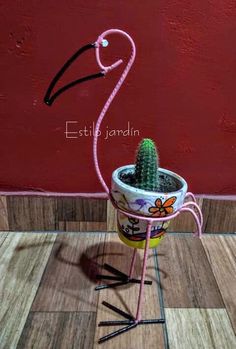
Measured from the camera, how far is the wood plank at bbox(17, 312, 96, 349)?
497 mm

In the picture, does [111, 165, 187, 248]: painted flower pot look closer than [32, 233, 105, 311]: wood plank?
Yes

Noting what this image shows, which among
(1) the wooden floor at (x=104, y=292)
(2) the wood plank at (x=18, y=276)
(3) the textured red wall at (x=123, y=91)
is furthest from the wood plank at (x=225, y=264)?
(2) the wood plank at (x=18, y=276)

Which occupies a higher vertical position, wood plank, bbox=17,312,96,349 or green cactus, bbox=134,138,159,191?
green cactus, bbox=134,138,159,191

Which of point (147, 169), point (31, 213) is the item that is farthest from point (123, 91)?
point (31, 213)

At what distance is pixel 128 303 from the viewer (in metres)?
0.58

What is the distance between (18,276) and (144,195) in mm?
341

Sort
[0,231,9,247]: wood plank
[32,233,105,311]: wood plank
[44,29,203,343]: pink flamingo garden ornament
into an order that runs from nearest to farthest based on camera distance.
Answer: [44,29,203,343]: pink flamingo garden ornament
[32,233,105,311]: wood plank
[0,231,9,247]: wood plank

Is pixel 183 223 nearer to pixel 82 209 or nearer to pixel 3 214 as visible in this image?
pixel 82 209

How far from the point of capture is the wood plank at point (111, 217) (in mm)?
759

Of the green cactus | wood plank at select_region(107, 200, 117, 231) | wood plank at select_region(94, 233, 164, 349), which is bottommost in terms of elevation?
wood plank at select_region(94, 233, 164, 349)

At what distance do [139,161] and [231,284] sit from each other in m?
0.34

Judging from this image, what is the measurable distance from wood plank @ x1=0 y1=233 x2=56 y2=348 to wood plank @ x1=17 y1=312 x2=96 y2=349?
17mm

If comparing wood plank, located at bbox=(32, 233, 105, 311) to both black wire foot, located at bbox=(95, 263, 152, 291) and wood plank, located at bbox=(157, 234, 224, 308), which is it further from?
wood plank, located at bbox=(157, 234, 224, 308)

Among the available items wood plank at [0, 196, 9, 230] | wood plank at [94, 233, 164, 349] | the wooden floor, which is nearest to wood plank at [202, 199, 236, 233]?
the wooden floor
